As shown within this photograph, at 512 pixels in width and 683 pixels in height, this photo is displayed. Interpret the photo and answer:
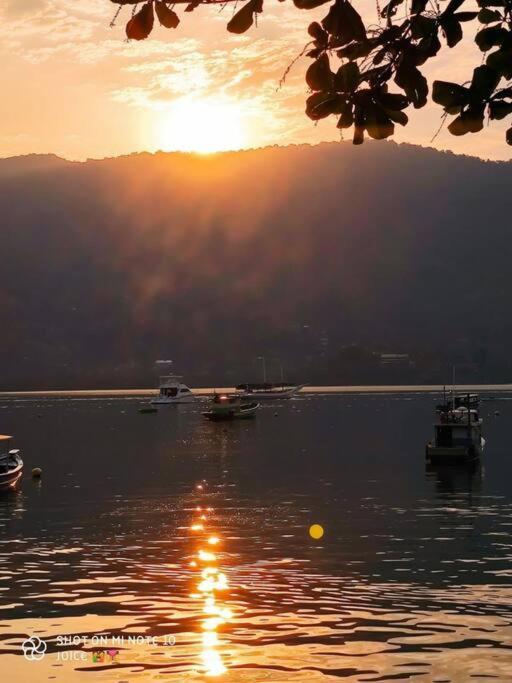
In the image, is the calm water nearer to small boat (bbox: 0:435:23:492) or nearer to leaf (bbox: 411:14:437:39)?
small boat (bbox: 0:435:23:492)

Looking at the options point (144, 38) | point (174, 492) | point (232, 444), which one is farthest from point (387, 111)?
point (232, 444)

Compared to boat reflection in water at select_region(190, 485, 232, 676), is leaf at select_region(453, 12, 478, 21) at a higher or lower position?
higher

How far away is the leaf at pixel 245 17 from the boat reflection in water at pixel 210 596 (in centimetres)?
2469

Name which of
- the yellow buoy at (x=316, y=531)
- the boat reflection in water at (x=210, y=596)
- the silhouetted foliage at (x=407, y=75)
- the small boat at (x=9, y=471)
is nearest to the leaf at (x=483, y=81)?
the silhouetted foliage at (x=407, y=75)

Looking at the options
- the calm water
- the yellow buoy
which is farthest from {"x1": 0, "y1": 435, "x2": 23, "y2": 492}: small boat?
the yellow buoy

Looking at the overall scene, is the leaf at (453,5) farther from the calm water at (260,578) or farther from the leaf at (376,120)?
the calm water at (260,578)

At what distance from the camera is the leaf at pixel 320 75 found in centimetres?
859

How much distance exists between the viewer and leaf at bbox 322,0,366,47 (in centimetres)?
777

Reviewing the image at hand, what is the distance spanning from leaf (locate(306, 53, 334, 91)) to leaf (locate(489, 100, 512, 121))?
1370 millimetres

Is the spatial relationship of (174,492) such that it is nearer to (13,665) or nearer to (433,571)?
(433,571)

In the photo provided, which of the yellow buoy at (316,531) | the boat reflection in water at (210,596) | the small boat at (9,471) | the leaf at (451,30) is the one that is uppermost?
the leaf at (451,30)

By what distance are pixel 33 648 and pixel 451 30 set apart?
2822 cm

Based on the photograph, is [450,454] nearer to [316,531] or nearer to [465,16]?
[316,531]

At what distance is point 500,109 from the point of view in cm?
880
